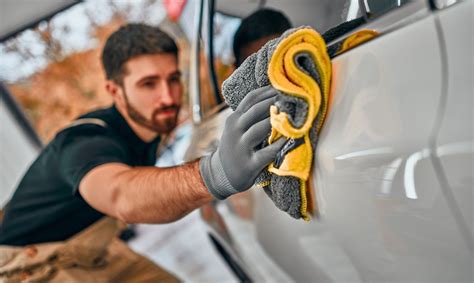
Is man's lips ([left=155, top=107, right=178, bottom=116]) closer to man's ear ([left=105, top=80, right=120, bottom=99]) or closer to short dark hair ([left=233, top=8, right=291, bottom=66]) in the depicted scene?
man's ear ([left=105, top=80, right=120, bottom=99])

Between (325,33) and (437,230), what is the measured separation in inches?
12.1

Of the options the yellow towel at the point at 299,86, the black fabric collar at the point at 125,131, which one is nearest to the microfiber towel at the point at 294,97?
the yellow towel at the point at 299,86

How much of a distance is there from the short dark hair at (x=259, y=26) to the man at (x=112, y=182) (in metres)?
0.24

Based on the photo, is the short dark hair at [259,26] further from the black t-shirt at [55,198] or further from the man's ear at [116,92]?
the man's ear at [116,92]

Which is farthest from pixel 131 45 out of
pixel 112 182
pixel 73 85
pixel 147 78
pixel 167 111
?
pixel 112 182

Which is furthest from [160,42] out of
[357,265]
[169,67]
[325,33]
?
[357,265]

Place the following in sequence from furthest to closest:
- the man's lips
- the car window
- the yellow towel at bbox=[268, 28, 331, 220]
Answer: the man's lips → the car window → the yellow towel at bbox=[268, 28, 331, 220]

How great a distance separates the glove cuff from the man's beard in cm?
75

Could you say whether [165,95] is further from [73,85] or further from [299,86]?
[299,86]

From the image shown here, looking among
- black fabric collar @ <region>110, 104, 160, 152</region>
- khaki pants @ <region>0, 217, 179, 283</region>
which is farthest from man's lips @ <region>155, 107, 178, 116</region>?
khaki pants @ <region>0, 217, 179, 283</region>

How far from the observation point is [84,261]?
1.38 m

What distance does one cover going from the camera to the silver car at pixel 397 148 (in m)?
0.45

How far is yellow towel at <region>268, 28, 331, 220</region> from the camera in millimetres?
549

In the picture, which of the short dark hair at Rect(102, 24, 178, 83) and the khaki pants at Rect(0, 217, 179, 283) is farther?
→ the short dark hair at Rect(102, 24, 178, 83)
